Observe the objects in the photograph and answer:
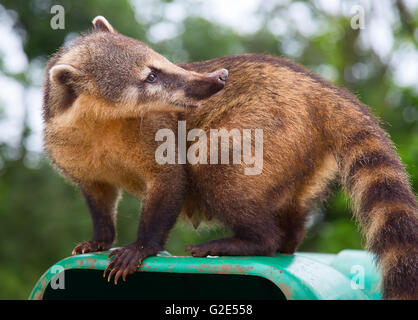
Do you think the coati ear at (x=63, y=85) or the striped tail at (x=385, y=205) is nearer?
the striped tail at (x=385, y=205)

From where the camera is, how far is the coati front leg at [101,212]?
12.0 feet

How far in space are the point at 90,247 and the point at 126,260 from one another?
688mm

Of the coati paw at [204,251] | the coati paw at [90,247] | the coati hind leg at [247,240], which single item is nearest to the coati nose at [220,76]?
the coati hind leg at [247,240]

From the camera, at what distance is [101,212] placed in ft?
12.1

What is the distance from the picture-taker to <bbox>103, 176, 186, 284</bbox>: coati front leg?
3.00 metres

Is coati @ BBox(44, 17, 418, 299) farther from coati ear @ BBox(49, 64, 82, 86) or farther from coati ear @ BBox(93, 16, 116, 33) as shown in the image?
coati ear @ BBox(93, 16, 116, 33)

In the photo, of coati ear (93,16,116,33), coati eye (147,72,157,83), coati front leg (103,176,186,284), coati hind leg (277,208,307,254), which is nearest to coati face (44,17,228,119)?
coati eye (147,72,157,83)

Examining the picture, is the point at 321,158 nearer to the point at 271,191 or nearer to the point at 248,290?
the point at 271,191

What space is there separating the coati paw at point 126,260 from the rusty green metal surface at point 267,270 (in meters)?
0.04

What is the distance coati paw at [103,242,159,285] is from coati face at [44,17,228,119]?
2.96 ft

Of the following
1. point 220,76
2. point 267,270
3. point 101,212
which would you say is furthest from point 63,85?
point 267,270

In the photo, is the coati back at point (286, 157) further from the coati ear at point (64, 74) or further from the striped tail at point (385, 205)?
the coati ear at point (64, 74)

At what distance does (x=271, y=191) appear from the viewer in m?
3.15

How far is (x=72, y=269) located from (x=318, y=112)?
177cm
